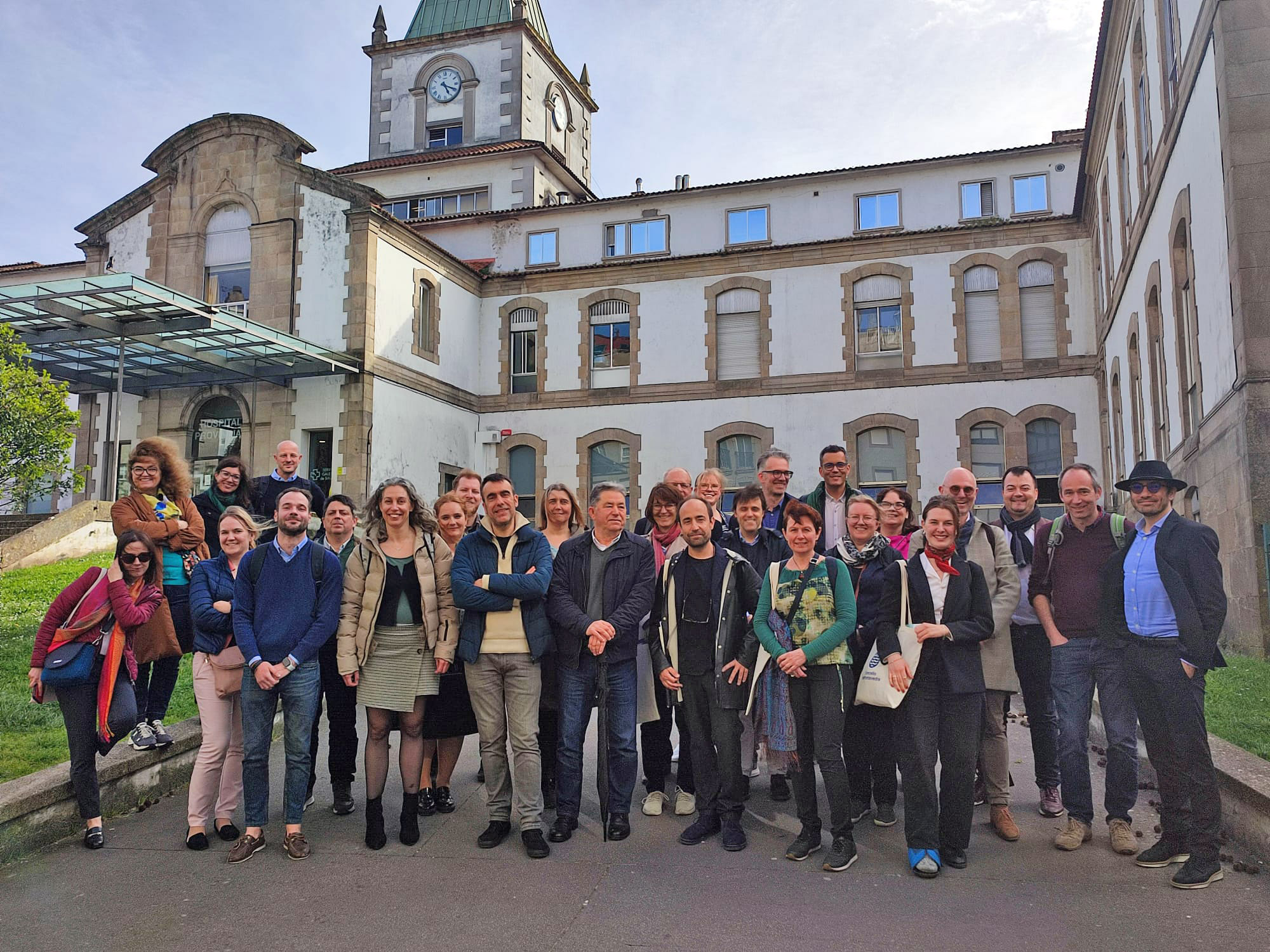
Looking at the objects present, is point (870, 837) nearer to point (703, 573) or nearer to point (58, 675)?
Answer: point (703, 573)

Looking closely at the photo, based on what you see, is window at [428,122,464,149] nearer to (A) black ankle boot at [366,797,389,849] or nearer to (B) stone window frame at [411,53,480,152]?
(B) stone window frame at [411,53,480,152]

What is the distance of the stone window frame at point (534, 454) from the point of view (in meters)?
26.5

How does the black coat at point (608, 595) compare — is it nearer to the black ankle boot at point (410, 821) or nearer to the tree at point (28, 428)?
the black ankle boot at point (410, 821)

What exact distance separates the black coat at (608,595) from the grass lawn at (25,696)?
2.93 meters

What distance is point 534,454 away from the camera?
26.8m

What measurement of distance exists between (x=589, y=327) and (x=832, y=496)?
66.0ft

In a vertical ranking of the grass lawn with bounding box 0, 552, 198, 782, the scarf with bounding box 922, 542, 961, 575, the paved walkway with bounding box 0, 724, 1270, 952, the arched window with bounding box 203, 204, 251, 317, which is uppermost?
the arched window with bounding box 203, 204, 251, 317

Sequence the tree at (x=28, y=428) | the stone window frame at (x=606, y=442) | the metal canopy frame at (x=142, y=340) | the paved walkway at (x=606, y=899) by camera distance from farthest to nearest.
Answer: the stone window frame at (x=606, y=442)
the metal canopy frame at (x=142, y=340)
the tree at (x=28, y=428)
the paved walkway at (x=606, y=899)

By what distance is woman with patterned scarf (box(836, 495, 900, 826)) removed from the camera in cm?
548

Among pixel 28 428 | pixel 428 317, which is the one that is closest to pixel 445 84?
pixel 428 317

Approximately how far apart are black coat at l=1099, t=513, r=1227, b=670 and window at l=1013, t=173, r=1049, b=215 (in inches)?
870

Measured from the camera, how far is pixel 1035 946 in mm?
3941

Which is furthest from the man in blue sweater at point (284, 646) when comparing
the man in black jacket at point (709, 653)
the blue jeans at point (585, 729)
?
the man in black jacket at point (709, 653)

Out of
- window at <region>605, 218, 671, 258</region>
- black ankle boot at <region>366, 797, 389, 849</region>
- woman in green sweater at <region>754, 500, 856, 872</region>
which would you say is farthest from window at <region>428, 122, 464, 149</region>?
black ankle boot at <region>366, 797, 389, 849</region>
